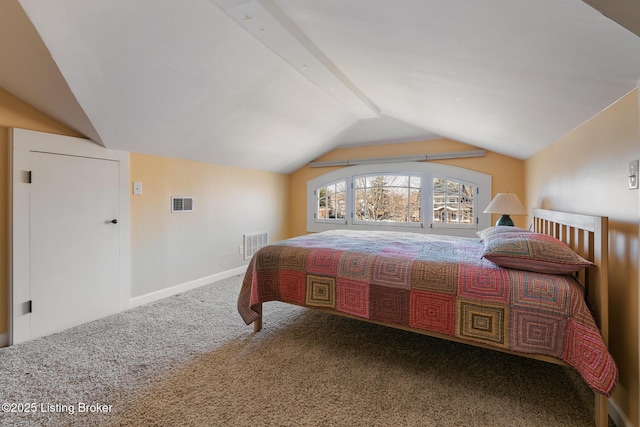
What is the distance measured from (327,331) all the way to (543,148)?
2858 millimetres

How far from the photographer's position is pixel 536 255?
1632mm

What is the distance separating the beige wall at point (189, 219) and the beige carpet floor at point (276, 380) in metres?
0.87

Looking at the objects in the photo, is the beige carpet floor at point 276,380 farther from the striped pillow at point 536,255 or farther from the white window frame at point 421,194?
the white window frame at point 421,194

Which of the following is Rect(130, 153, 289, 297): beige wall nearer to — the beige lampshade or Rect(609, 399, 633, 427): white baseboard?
the beige lampshade

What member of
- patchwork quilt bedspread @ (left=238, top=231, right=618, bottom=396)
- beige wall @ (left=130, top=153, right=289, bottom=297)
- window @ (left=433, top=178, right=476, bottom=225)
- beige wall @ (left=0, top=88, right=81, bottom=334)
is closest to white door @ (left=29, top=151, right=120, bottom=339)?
beige wall @ (left=0, top=88, right=81, bottom=334)

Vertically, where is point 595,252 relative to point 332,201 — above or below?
below

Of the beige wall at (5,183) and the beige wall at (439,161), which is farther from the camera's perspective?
the beige wall at (439,161)

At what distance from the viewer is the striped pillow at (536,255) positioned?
1.57 metres

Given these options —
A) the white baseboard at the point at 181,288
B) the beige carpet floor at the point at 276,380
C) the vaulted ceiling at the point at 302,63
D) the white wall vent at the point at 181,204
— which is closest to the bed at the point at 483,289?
the beige carpet floor at the point at 276,380

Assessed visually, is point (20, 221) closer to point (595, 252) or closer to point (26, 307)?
point (26, 307)

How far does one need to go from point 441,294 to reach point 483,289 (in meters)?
0.23

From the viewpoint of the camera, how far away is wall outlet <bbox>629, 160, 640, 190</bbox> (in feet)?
4.20

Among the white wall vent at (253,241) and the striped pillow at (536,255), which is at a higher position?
the striped pillow at (536,255)

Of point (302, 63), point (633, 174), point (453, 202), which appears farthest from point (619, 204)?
point (453, 202)
